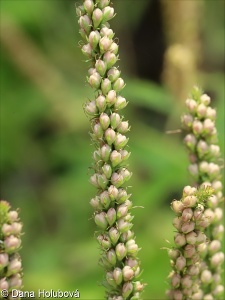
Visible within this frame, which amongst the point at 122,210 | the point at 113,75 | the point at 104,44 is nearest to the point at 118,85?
the point at 113,75

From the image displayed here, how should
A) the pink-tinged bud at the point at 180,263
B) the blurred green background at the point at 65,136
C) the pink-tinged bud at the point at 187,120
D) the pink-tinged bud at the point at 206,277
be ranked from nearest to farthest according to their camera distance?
the pink-tinged bud at the point at 180,263 → the pink-tinged bud at the point at 206,277 → the pink-tinged bud at the point at 187,120 → the blurred green background at the point at 65,136

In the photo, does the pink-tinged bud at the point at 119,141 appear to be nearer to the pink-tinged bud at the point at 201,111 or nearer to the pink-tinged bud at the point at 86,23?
the pink-tinged bud at the point at 86,23

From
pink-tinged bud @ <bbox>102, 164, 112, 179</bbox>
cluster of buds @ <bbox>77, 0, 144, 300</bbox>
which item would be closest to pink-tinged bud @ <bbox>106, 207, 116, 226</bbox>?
cluster of buds @ <bbox>77, 0, 144, 300</bbox>

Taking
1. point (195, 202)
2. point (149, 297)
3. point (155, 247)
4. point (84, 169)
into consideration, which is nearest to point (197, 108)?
point (195, 202)

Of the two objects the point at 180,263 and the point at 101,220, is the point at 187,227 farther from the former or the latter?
the point at 101,220

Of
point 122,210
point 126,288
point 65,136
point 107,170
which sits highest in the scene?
point 65,136

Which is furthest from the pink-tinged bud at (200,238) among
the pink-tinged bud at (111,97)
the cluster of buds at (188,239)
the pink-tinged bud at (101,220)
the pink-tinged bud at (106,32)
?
the pink-tinged bud at (106,32)

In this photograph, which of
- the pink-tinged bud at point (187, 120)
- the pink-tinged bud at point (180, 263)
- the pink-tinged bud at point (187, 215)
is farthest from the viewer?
the pink-tinged bud at point (187, 120)
